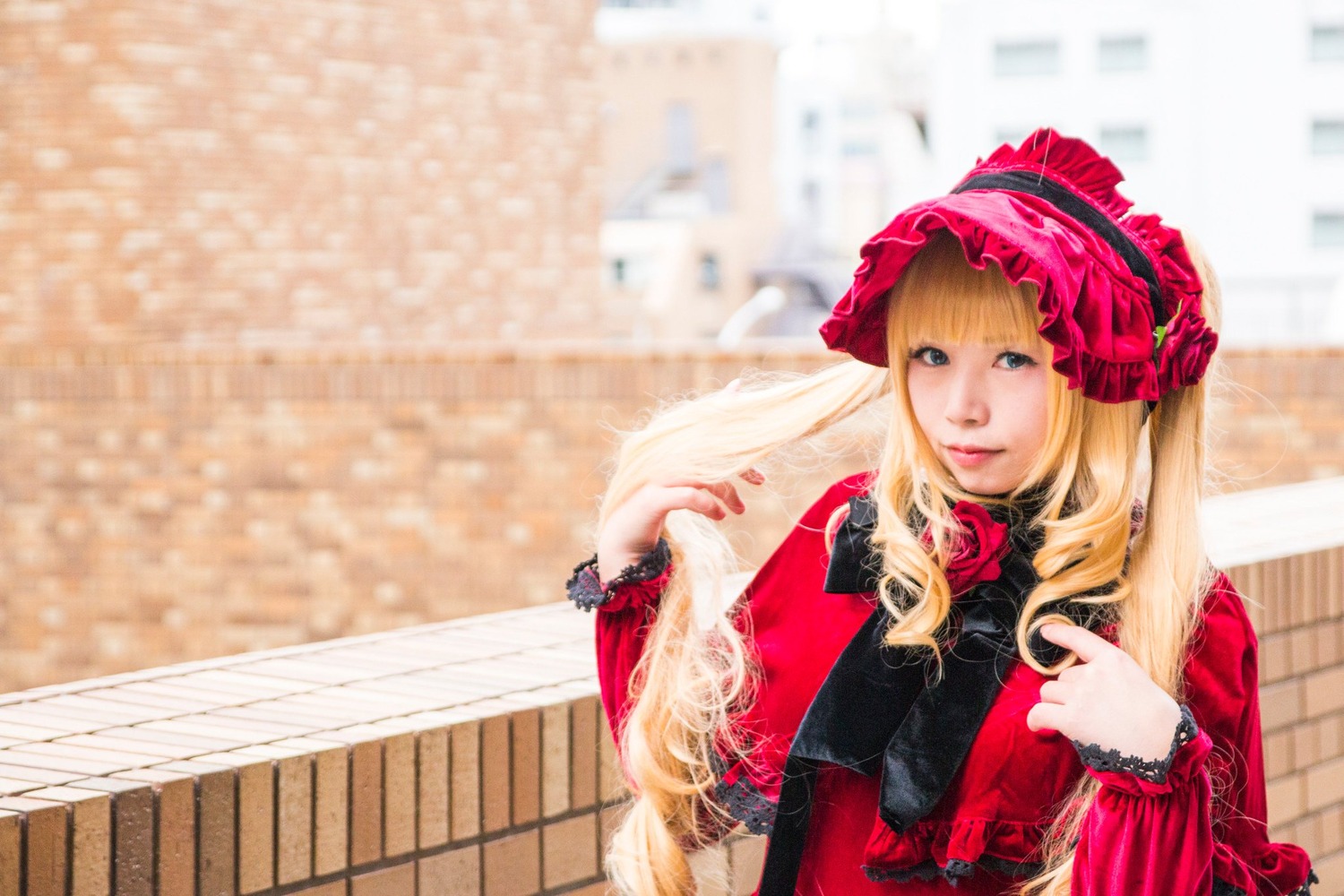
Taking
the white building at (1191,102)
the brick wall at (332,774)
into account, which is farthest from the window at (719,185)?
the brick wall at (332,774)

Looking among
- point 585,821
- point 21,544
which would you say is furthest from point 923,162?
point 585,821

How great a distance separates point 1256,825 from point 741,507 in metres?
0.66

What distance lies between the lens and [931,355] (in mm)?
1785

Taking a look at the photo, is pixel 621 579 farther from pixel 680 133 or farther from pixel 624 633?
pixel 680 133

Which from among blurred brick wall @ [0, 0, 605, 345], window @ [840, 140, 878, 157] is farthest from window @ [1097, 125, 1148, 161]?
blurred brick wall @ [0, 0, 605, 345]

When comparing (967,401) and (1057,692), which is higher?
(967,401)

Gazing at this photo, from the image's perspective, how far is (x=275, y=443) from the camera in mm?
8469

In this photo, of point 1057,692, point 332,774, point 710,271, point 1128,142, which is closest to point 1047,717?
point 1057,692

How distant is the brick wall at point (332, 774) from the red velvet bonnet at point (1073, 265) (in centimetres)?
68

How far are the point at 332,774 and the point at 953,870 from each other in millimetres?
705

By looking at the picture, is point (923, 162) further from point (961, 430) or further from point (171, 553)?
point (961, 430)

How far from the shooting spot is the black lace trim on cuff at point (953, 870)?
5.35 feet

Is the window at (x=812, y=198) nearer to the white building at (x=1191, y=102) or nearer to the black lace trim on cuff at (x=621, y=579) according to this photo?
the white building at (x=1191, y=102)

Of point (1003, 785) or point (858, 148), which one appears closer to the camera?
point (1003, 785)
